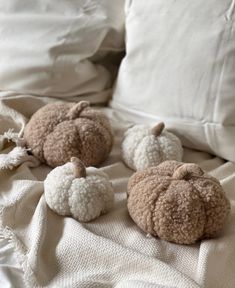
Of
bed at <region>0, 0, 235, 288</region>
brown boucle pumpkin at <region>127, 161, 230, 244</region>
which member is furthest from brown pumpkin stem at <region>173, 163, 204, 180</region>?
bed at <region>0, 0, 235, 288</region>

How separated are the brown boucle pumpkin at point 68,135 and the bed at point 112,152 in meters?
0.03

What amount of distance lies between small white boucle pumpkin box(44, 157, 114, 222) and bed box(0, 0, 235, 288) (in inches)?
0.6

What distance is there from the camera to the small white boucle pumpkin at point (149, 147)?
919 mm

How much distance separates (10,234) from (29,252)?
5 cm

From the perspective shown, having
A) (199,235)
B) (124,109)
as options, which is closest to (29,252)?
(199,235)

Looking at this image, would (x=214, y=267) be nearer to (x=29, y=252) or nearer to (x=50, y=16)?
(x=29, y=252)

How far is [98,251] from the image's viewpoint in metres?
0.73

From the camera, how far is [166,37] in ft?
3.28

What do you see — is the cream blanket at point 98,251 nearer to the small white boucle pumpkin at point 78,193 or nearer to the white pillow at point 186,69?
the small white boucle pumpkin at point 78,193

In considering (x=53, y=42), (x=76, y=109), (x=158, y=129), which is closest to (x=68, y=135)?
(x=76, y=109)

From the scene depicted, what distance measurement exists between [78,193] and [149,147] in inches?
7.4

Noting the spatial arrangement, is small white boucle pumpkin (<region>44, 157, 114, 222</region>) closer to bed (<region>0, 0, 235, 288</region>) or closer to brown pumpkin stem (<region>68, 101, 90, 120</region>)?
bed (<region>0, 0, 235, 288</region>)

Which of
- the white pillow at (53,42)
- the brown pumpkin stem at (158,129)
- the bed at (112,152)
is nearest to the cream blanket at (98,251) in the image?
the bed at (112,152)

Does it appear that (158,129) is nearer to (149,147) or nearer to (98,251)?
(149,147)
